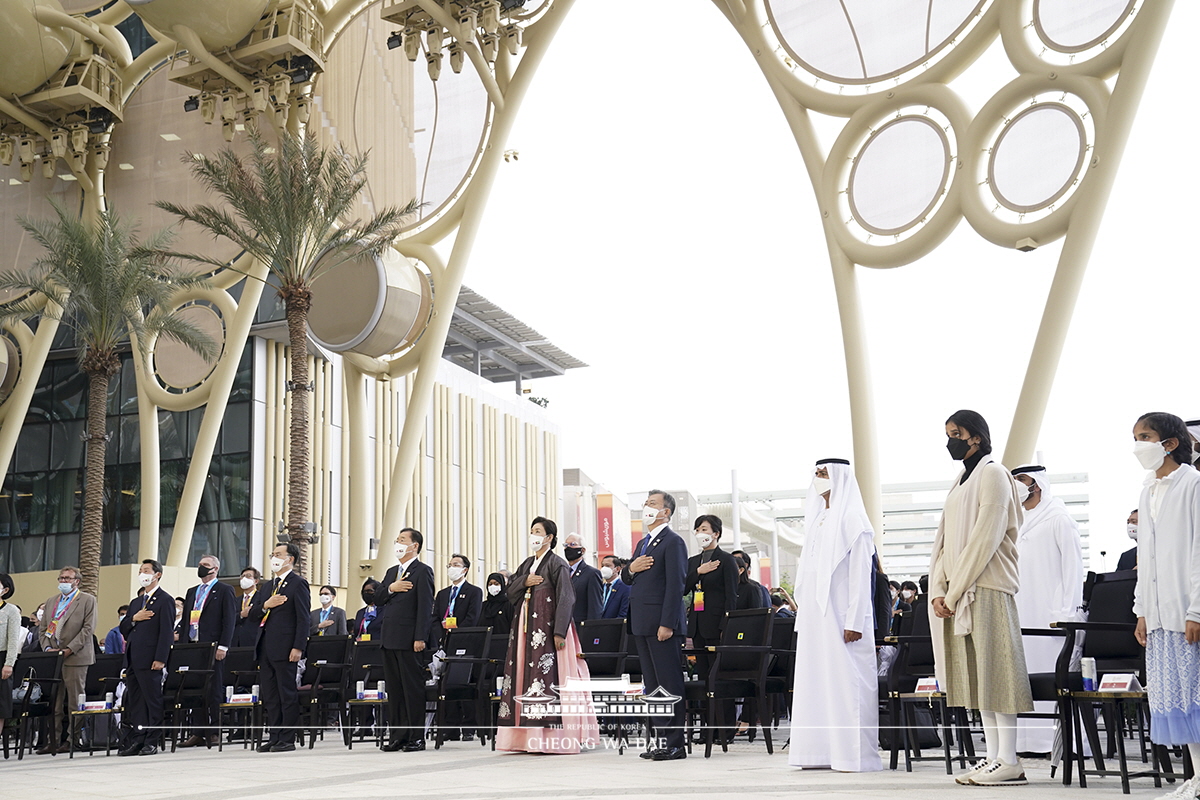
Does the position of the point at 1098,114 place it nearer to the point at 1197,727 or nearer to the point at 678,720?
the point at 678,720

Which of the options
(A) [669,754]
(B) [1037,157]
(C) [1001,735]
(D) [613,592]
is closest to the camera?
(C) [1001,735]

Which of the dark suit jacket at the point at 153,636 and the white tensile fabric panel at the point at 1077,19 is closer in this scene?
the dark suit jacket at the point at 153,636

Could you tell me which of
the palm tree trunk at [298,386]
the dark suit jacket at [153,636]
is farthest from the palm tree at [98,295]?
the dark suit jacket at [153,636]

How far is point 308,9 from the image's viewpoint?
68.7ft

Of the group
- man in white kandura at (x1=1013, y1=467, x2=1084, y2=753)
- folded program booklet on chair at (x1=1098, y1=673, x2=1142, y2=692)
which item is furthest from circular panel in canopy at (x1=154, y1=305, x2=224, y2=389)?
folded program booklet on chair at (x1=1098, y1=673, x2=1142, y2=692)

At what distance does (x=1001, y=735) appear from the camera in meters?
6.25

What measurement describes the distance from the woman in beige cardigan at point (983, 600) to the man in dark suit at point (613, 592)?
6.55 meters

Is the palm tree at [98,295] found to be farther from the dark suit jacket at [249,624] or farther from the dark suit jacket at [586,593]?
the dark suit jacket at [586,593]

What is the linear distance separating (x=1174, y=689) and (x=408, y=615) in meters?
6.30

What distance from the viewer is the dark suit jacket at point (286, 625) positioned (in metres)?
10.6

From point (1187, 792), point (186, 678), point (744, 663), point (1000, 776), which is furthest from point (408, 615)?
point (1187, 792)

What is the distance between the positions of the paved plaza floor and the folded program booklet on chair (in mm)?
491

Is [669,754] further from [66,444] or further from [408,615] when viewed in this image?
[66,444]

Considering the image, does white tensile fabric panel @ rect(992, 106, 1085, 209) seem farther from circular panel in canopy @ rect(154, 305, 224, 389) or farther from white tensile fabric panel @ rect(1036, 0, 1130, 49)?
circular panel in canopy @ rect(154, 305, 224, 389)
